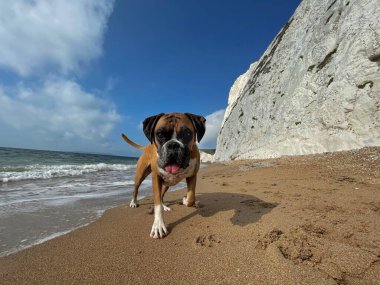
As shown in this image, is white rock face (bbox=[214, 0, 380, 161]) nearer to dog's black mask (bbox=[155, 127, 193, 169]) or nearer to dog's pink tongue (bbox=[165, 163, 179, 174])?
dog's black mask (bbox=[155, 127, 193, 169])

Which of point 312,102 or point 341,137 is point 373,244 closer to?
point 341,137

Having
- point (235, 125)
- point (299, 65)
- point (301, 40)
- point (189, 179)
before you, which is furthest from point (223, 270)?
point (235, 125)

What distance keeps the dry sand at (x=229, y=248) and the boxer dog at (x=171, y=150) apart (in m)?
0.35

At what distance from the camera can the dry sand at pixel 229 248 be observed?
6.69 feet

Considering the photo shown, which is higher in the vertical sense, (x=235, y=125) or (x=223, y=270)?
(x=235, y=125)

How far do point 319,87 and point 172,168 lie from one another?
11.5 metres

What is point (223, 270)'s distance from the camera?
2.12m

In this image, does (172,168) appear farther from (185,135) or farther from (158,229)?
(158,229)

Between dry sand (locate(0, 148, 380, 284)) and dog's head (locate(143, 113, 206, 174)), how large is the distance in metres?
0.87

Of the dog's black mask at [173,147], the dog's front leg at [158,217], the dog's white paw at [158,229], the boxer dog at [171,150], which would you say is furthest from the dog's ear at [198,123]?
the dog's white paw at [158,229]

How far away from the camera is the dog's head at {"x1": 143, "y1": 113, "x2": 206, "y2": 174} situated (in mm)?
3213

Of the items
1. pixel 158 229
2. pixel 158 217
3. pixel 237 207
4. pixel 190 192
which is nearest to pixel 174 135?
pixel 190 192

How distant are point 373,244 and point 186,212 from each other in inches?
98.4

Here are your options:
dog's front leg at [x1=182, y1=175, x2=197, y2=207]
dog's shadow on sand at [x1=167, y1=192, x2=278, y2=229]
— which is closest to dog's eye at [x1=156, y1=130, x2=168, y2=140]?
dog's front leg at [x1=182, y1=175, x2=197, y2=207]
